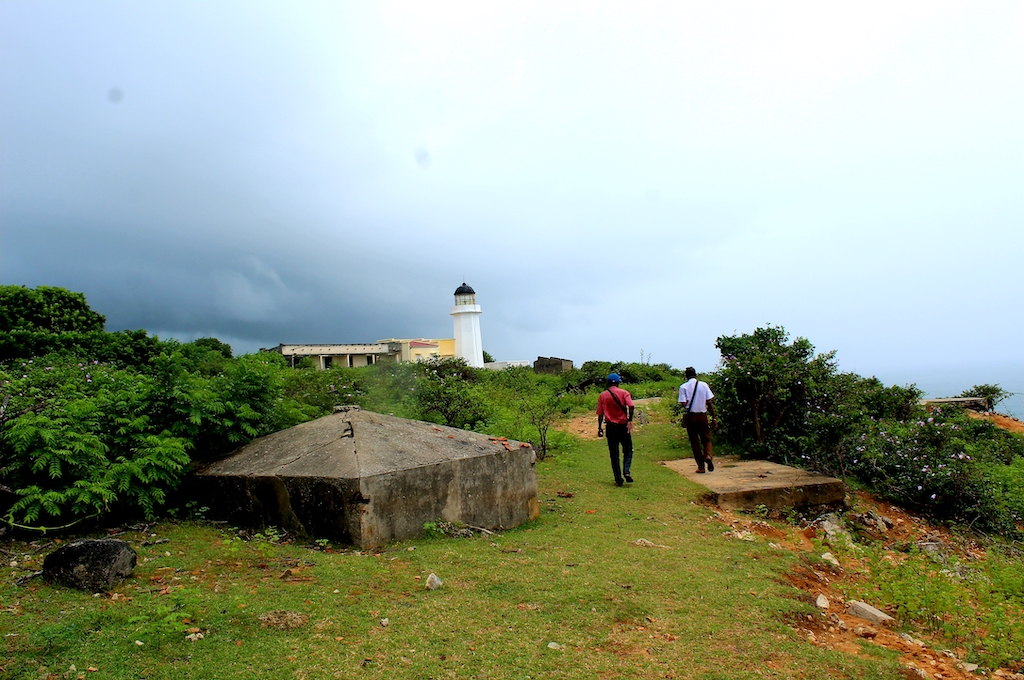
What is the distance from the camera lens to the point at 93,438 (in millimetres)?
5434

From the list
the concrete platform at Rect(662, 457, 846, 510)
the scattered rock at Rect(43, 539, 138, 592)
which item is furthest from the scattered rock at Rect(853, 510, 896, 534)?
the scattered rock at Rect(43, 539, 138, 592)

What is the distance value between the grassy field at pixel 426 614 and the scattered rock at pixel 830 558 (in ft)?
1.38

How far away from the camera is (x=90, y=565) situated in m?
4.17

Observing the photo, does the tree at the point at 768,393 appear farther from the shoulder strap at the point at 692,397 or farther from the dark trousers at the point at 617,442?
the dark trousers at the point at 617,442

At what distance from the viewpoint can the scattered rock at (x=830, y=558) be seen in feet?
18.9

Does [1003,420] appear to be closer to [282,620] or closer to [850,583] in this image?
[850,583]

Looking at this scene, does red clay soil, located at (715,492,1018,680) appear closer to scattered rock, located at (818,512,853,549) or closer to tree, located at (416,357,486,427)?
scattered rock, located at (818,512,853,549)

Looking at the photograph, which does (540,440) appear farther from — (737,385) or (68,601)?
(68,601)

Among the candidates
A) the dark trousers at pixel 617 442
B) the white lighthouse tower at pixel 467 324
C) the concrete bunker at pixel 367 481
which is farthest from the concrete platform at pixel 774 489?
the white lighthouse tower at pixel 467 324

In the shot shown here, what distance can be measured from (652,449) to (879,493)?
11.7ft

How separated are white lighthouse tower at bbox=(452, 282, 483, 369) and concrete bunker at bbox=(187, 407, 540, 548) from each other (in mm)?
31885

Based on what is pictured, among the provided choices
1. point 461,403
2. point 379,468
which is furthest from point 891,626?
point 461,403

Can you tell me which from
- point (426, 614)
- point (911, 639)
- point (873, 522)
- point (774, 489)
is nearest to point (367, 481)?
point (426, 614)

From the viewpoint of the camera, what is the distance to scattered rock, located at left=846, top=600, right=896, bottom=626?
14.3 feet
